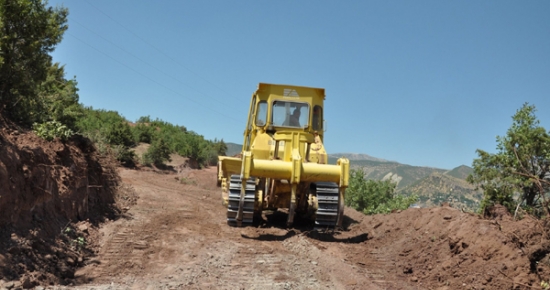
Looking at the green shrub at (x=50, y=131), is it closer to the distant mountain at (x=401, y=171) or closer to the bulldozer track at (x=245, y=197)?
the bulldozer track at (x=245, y=197)

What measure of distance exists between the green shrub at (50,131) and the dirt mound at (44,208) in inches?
5.7

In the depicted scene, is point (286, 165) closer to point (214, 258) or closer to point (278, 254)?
point (278, 254)

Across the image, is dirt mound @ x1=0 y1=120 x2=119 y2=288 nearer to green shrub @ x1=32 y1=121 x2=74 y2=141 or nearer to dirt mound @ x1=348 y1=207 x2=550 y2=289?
green shrub @ x1=32 y1=121 x2=74 y2=141

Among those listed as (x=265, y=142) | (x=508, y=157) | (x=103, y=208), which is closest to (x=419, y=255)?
(x=265, y=142)

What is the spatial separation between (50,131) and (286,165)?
4.81m

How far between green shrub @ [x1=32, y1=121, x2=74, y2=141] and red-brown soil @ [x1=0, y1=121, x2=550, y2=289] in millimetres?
1788

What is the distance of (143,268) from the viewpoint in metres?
6.86

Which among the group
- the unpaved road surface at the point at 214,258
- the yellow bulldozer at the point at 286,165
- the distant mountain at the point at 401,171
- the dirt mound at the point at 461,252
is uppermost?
the distant mountain at the point at 401,171

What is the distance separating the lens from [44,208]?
7.58 metres

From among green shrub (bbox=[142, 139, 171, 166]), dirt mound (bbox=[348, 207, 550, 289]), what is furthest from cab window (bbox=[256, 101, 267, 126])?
green shrub (bbox=[142, 139, 171, 166])

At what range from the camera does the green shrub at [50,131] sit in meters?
9.11

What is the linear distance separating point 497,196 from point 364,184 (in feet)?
31.9

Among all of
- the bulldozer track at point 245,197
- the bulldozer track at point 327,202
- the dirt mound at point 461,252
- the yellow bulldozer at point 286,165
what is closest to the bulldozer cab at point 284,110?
the yellow bulldozer at point 286,165

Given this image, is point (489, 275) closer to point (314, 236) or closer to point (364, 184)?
point (314, 236)
